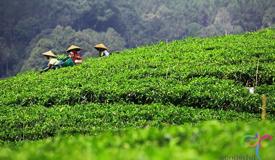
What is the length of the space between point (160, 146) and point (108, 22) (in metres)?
90.0

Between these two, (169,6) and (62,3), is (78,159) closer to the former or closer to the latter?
(62,3)

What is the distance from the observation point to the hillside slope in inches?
626

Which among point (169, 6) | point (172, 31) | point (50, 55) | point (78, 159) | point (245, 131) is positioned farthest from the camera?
point (169, 6)

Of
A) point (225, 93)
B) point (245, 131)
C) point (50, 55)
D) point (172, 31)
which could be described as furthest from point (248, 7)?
Result: point (245, 131)

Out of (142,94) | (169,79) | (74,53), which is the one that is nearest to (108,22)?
(74,53)

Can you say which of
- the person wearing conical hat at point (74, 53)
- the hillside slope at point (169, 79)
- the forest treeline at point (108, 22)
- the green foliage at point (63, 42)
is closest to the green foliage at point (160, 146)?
the hillside slope at point (169, 79)

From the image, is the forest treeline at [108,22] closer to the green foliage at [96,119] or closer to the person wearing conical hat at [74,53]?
the person wearing conical hat at [74,53]

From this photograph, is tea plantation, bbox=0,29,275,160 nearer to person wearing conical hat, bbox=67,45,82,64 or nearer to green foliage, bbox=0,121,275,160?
person wearing conical hat, bbox=67,45,82,64

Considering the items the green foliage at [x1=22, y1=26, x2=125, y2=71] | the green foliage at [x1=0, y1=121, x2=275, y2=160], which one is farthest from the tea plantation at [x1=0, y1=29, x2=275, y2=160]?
the green foliage at [x1=22, y1=26, x2=125, y2=71]

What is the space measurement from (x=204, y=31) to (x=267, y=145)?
8676 cm

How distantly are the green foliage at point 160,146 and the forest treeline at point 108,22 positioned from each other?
228 feet

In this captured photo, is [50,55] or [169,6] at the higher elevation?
[169,6]

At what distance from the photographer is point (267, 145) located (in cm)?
480

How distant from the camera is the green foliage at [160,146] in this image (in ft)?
12.6
